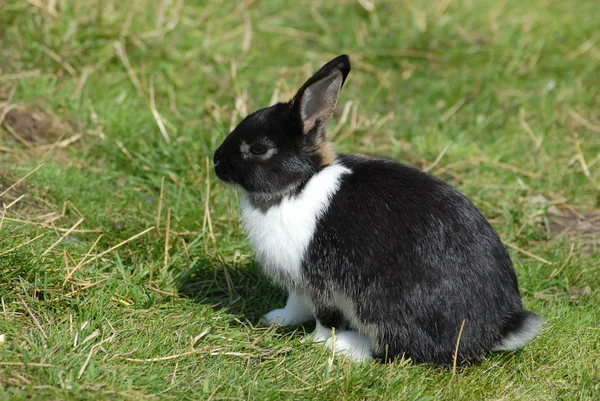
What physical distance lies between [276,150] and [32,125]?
7.54 feet

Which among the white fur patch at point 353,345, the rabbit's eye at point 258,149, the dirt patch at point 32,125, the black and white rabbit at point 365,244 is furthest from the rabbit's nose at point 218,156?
the dirt patch at point 32,125

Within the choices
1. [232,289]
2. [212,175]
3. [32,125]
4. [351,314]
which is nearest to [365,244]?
[351,314]

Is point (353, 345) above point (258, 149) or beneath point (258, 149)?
beneath

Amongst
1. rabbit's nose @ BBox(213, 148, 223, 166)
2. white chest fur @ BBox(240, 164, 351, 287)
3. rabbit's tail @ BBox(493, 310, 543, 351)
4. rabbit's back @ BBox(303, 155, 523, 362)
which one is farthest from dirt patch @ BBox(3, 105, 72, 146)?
rabbit's tail @ BBox(493, 310, 543, 351)

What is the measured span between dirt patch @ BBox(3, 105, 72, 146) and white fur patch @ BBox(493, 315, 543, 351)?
318cm

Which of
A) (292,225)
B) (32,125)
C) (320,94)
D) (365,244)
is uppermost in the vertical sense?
(32,125)

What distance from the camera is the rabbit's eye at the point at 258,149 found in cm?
364

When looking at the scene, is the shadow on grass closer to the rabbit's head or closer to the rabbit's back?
the rabbit's back

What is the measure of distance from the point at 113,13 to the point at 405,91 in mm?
2415

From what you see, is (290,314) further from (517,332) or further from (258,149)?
(517,332)

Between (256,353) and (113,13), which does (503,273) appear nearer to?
(256,353)

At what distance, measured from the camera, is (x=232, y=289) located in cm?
411

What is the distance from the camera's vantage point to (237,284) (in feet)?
13.7

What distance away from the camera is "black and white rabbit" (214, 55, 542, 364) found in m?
3.45
